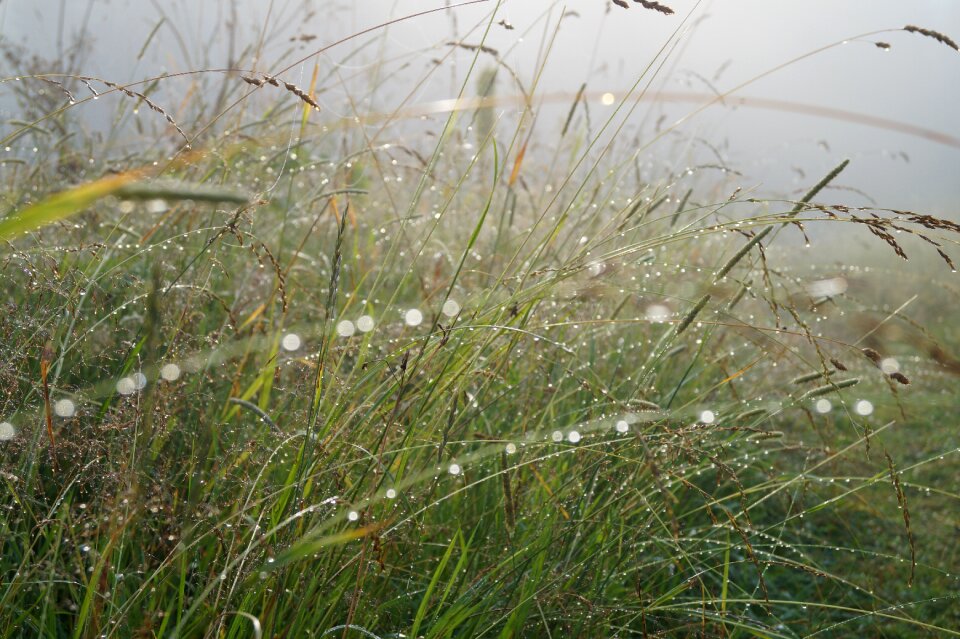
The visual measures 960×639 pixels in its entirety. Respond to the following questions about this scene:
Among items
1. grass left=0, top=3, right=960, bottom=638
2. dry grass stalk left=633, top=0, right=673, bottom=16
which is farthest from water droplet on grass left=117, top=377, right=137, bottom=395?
dry grass stalk left=633, top=0, right=673, bottom=16

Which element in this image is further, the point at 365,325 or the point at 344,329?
the point at 344,329

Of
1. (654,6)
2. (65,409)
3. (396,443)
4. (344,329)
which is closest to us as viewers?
(654,6)

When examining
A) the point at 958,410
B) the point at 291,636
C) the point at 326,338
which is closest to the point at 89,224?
the point at 326,338

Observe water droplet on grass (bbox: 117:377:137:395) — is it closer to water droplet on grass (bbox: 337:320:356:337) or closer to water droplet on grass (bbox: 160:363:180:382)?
water droplet on grass (bbox: 160:363:180:382)

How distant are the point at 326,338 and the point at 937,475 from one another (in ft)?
9.44

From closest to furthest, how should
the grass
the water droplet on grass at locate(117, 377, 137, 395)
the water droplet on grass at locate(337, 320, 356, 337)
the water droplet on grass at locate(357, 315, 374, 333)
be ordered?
the grass < the water droplet on grass at locate(117, 377, 137, 395) < the water droplet on grass at locate(357, 315, 374, 333) < the water droplet on grass at locate(337, 320, 356, 337)

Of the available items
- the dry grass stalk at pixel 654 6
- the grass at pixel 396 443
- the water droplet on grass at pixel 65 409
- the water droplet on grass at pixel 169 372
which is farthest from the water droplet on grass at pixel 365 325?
the dry grass stalk at pixel 654 6

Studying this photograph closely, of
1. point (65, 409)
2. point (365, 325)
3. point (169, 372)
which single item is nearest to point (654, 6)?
point (365, 325)

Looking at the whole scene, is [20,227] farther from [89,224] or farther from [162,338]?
[89,224]

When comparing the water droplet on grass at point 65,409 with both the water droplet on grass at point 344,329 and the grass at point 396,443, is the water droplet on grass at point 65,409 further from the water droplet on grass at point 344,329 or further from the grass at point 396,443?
the water droplet on grass at point 344,329

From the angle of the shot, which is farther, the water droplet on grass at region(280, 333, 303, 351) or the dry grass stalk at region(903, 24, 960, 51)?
the water droplet on grass at region(280, 333, 303, 351)

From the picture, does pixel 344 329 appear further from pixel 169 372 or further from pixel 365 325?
pixel 169 372

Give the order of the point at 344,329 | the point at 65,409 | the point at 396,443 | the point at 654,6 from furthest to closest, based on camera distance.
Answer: the point at 344,329
the point at 396,443
the point at 65,409
the point at 654,6

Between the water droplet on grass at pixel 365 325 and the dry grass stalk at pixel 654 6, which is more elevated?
the dry grass stalk at pixel 654 6
